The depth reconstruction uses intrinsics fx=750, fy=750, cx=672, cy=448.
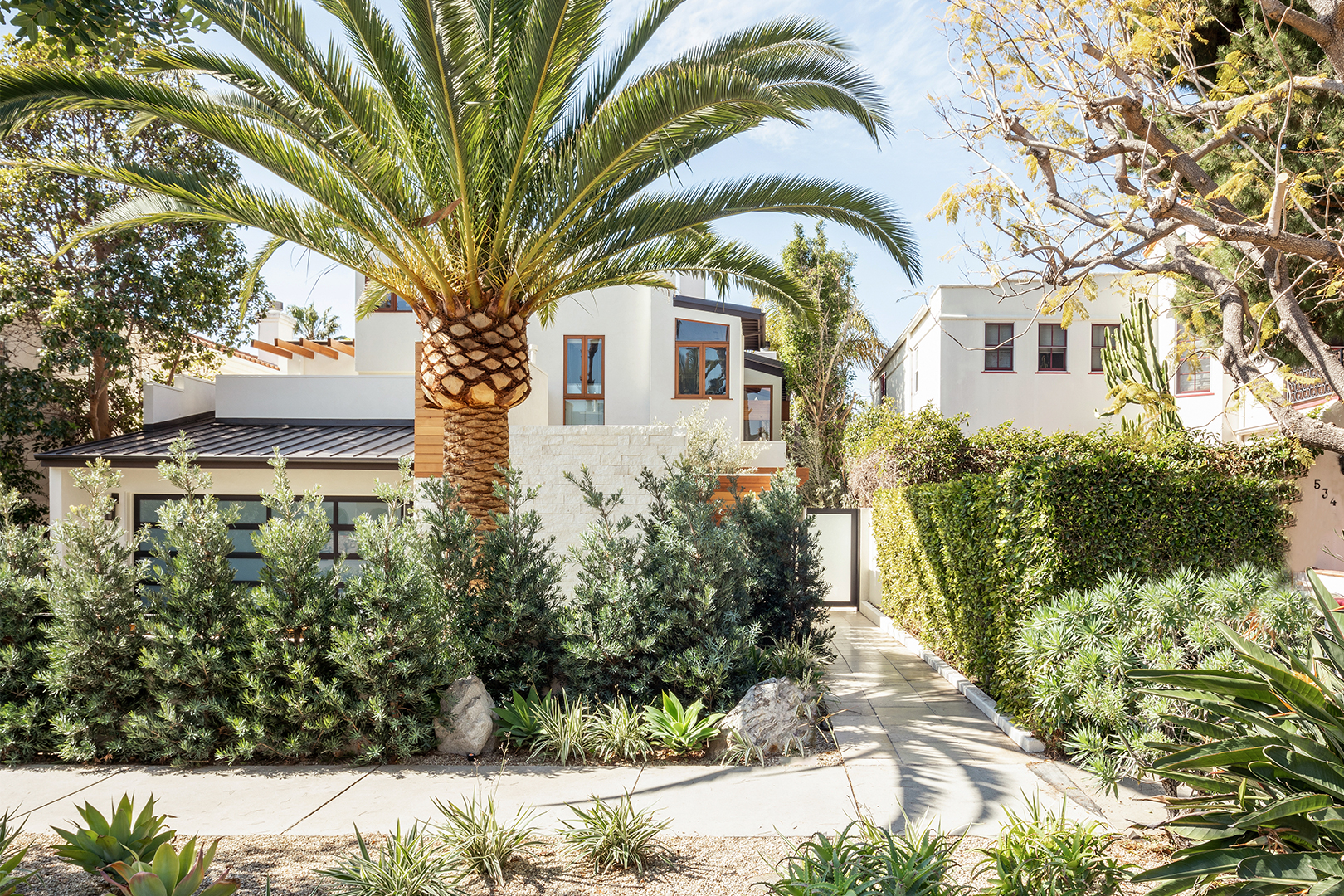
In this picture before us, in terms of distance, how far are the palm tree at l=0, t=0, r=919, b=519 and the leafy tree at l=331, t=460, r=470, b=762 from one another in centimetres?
157

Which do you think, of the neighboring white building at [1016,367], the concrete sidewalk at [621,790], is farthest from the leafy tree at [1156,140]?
the neighboring white building at [1016,367]

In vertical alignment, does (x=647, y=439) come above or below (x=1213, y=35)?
below

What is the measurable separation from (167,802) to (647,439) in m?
6.18

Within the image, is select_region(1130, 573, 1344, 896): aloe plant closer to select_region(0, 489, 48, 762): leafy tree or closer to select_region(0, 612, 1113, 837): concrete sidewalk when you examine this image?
select_region(0, 612, 1113, 837): concrete sidewalk

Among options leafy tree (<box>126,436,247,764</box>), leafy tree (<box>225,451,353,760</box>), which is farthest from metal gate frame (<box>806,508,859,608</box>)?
leafy tree (<box>126,436,247,764</box>)

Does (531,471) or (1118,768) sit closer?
(1118,768)

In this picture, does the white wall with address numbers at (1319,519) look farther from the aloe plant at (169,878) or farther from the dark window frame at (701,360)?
the dark window frame at (701,360)

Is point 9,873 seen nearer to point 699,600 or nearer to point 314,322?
point 699,600

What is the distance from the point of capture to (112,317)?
1348 centimetres

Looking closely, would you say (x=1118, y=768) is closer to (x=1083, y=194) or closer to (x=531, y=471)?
(x=1083, y=194)

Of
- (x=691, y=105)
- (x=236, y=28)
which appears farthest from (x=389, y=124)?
(x=691, y=105)

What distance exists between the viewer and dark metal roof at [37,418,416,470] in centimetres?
1145

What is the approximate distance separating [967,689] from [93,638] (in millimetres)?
7777

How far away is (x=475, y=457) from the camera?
763cm
